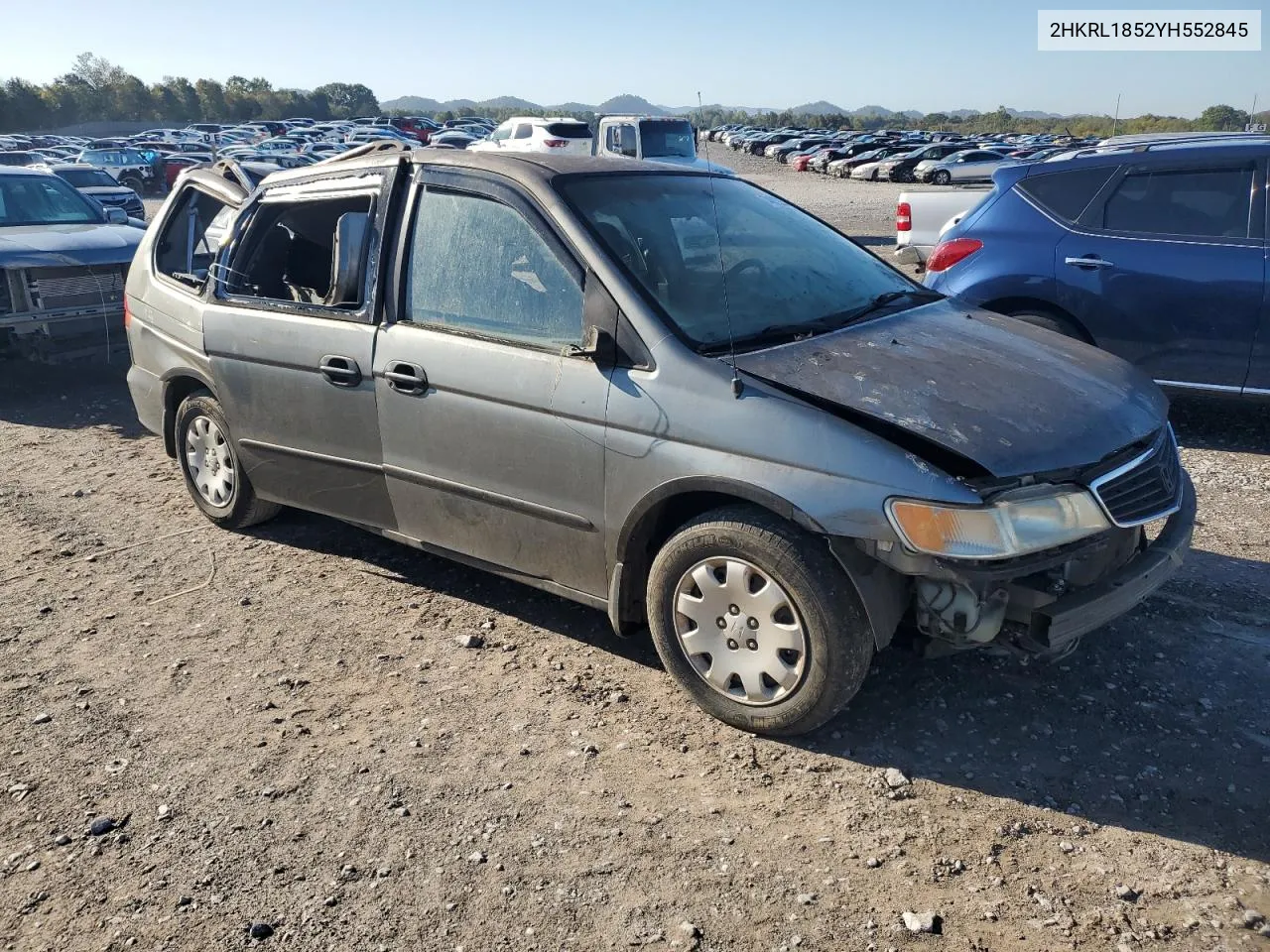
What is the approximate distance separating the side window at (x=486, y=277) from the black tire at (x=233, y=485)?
1.58m

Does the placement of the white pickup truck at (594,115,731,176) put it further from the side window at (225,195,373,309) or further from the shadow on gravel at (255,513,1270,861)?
the shadow on gravel at (255,513,1270,861)

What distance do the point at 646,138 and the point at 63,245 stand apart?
15.4m

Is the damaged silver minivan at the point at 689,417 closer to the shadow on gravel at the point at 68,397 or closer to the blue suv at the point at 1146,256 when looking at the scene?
the blue suv at the point at 1146,256

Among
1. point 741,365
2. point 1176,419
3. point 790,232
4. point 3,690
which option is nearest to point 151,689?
point 3,690

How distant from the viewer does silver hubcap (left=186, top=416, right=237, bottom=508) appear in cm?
516

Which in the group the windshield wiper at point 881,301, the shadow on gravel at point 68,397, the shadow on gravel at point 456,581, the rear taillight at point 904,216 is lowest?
the shadow on gravel at point 456,581

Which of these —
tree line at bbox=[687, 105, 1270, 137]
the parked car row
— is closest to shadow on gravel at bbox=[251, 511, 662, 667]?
the parked car row

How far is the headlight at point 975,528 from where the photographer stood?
2887mm

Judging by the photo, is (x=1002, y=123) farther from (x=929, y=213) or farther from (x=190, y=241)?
(x=190, y=241)

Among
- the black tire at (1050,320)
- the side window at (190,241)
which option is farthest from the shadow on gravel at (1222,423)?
the side window at (190,241)

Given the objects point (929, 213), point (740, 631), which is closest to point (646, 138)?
point (929, 213)

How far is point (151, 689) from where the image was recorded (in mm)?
3832

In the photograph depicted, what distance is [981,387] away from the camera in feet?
10.9

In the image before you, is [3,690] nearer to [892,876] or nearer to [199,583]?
[199,583]
